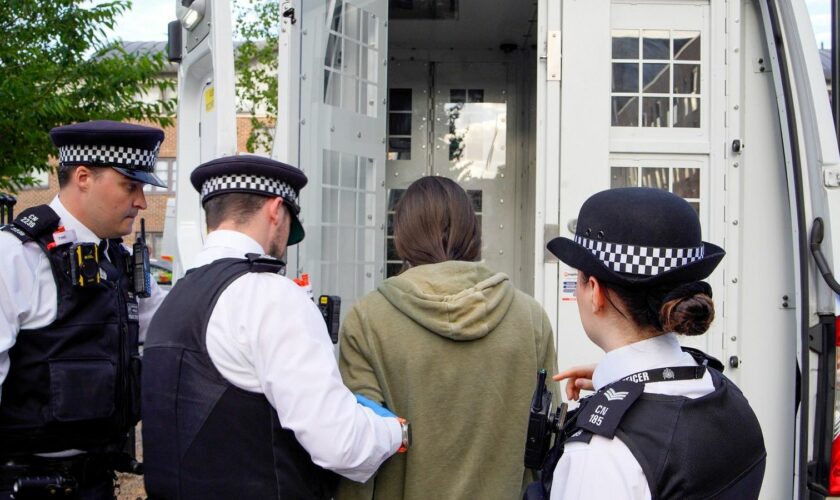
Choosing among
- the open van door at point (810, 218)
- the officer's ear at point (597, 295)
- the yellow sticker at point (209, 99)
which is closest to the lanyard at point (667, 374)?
the officer's ear at point (597, 295)

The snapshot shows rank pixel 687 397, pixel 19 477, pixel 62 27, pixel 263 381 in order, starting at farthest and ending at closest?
pixel 62 27 < pixel 19 477 < pixel 263 381 < pixel 687 397

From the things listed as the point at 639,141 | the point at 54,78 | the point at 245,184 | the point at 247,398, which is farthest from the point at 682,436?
the point at 54,78

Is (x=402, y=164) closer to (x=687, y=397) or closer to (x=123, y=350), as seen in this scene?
(x=123, y=350)

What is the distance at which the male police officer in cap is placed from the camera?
227cm

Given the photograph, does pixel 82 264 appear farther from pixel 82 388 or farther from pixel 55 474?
pixel 55 474

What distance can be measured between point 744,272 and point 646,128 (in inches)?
26.3

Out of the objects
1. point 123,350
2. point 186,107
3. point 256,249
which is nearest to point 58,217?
point 123,350

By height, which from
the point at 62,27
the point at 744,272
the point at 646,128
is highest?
the point at 62,27

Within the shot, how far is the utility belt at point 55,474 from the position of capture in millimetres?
2244

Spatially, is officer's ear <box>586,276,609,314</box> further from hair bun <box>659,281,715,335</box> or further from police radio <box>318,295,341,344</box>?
police radio <box>318,295,341,344</box>

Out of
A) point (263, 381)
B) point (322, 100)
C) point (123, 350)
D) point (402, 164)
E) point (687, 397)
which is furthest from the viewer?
point (402, 164)

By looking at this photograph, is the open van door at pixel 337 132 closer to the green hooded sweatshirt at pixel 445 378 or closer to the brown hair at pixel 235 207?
the brown hair at pixel 235 207

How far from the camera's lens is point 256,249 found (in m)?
2.09

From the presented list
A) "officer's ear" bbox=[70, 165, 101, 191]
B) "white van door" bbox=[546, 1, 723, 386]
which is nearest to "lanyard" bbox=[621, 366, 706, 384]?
A: "white van door" bbox=[546, 1, 723, 386]
